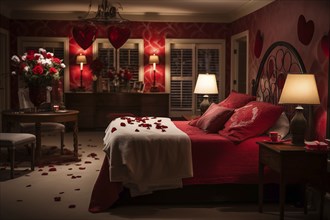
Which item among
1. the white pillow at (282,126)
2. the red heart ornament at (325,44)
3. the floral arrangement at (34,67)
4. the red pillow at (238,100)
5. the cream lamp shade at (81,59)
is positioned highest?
the cream lamp shade at (81,59)

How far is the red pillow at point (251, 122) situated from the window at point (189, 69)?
16.2 feet

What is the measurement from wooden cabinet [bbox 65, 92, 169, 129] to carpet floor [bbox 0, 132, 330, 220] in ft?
11.7

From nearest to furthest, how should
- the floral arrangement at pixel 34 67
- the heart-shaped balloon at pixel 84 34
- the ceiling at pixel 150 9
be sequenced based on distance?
1. the floral arrangement at pixel 34 67
2. the heart-shaped balloon at pixel 84 34
3. the ceiling at pixel 150 9

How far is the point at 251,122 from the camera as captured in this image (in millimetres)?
4141

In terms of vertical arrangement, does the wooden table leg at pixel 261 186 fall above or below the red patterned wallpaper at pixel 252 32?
below

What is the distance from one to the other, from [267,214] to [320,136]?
1.06 m

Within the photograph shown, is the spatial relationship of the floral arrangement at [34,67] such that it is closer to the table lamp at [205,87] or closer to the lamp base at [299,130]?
the table lamp at [205,87]

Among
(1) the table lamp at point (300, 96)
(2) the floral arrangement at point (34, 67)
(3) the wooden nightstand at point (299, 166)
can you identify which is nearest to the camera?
(3) the wooden nightstand at point (299, 166)

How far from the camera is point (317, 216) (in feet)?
11.9

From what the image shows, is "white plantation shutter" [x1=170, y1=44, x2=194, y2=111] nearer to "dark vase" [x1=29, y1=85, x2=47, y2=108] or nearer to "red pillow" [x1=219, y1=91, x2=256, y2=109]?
"red pillow" [x1=219, y1=91, x2=256, y2=109]

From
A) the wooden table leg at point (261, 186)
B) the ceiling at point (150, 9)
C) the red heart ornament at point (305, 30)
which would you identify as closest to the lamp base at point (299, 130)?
the wooden table leg at point (261, 186)

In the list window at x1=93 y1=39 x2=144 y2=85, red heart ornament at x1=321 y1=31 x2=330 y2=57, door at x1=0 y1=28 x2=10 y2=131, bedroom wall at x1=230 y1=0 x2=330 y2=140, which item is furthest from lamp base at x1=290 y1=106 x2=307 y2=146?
door at x1=0 y1=28 x2=10 y2=131

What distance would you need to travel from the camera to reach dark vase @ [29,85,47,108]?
18.1 ft

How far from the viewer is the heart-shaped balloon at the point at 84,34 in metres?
6.33
